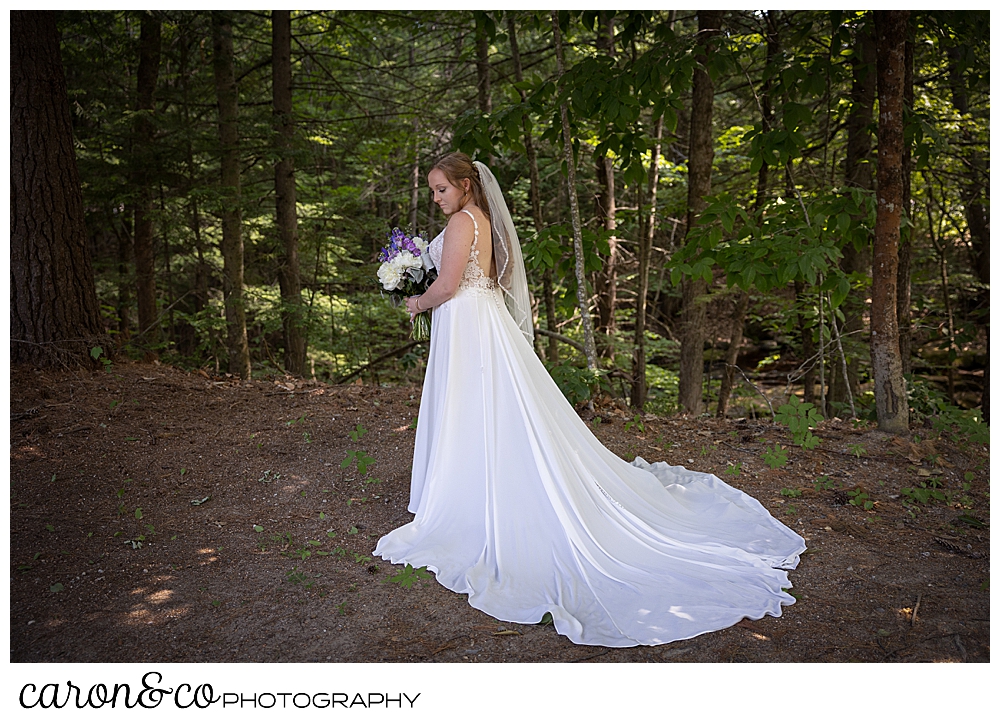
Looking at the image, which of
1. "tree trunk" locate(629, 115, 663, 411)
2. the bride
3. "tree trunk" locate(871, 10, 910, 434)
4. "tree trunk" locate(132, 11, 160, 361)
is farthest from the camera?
"tree trunk" locate(629, 115, 663, 411)

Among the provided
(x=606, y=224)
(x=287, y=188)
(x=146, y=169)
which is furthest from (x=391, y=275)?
(x=606, y=224)

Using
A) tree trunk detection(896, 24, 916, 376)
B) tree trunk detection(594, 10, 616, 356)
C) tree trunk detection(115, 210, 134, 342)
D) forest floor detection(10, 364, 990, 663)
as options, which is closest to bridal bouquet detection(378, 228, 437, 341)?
forest floor detection(10, 364, 990, 663)

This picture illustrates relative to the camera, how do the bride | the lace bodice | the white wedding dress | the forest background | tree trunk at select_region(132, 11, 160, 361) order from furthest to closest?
1. tree trunk at select_region(132, 11, 160, 361)
2. the forest background
3. the lace bodice
4. the bride
5. the white wedding dress

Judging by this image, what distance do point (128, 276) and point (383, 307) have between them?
3.88 meters

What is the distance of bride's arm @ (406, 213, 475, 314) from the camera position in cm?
354

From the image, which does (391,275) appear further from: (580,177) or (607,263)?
(580,177)

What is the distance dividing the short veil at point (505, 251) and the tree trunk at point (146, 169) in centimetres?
408

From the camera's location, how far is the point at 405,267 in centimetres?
370

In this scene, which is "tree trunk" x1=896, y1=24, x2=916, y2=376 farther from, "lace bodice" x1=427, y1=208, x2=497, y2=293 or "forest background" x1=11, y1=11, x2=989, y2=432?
"lace bodice" x1=427, y1=208, x2=497, y2=293

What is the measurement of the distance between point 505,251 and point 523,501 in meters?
1.35

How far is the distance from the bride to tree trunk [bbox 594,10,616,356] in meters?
3.95
